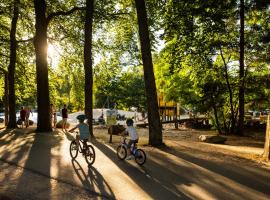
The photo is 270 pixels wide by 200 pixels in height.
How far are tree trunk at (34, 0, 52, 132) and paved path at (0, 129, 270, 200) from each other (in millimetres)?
8961

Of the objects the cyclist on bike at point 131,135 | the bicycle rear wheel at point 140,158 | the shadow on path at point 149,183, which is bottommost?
the shadow on path at point 149,183

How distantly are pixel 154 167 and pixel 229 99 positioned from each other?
71.0 feet

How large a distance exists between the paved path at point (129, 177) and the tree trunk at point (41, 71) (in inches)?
353

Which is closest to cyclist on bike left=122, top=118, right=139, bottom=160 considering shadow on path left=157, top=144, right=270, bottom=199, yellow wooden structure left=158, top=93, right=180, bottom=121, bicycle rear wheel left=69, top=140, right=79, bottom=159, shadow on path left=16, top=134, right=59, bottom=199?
bicycle rear wheel left=69, top=140, right=79, bottom=159

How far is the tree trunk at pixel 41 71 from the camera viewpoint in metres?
25.0

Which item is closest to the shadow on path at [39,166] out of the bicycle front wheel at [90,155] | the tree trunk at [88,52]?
the bicycle front wheel at [90,155]

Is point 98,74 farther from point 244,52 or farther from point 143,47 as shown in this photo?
point 143,47

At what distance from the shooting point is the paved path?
959cm

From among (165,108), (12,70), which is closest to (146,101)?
(12,70)

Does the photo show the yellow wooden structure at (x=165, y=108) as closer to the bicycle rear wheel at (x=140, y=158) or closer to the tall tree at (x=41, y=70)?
the tall tree at (x=41, y=70)

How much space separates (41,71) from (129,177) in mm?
15357

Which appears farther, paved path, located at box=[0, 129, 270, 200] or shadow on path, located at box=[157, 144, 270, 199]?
shadow on path, located at box=[157, 144, 270, 199]

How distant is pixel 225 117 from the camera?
33.7 meters

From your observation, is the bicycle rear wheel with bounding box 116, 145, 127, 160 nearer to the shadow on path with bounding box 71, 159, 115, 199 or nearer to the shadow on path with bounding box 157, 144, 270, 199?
the shadow on path with bounding box 71, 159, 115, 199
